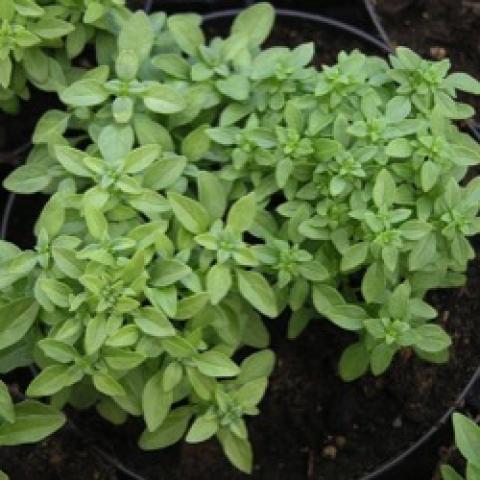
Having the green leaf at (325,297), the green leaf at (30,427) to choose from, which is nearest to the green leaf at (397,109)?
the green leaf at (325,297)

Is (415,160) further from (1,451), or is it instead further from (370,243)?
(1,451)

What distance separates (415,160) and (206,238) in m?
0.40

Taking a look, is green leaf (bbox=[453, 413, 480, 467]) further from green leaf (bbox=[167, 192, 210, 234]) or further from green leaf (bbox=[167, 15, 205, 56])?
green leaf (bbox=[167, 15, 205, 56])

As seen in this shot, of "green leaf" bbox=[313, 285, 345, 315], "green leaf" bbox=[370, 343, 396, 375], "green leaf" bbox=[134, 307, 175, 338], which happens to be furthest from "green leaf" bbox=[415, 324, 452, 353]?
"green leaf" bbox=[134, 307, 175, 338]

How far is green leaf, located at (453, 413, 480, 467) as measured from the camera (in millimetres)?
1440

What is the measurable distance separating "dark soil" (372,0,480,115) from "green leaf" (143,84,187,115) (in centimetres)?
89

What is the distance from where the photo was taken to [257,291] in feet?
4.96

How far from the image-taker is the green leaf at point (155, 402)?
1.49 metres

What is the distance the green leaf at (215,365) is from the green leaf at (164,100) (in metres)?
0.45

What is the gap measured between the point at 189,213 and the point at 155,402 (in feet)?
1.08

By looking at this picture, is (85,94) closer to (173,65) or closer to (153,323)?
(173,65)

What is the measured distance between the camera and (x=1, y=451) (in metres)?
1.92

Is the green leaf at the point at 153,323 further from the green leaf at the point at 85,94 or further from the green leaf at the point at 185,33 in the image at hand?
the green leaf at the point at 185,33

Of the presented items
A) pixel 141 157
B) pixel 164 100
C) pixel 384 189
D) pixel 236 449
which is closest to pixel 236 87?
pixel 164 100
